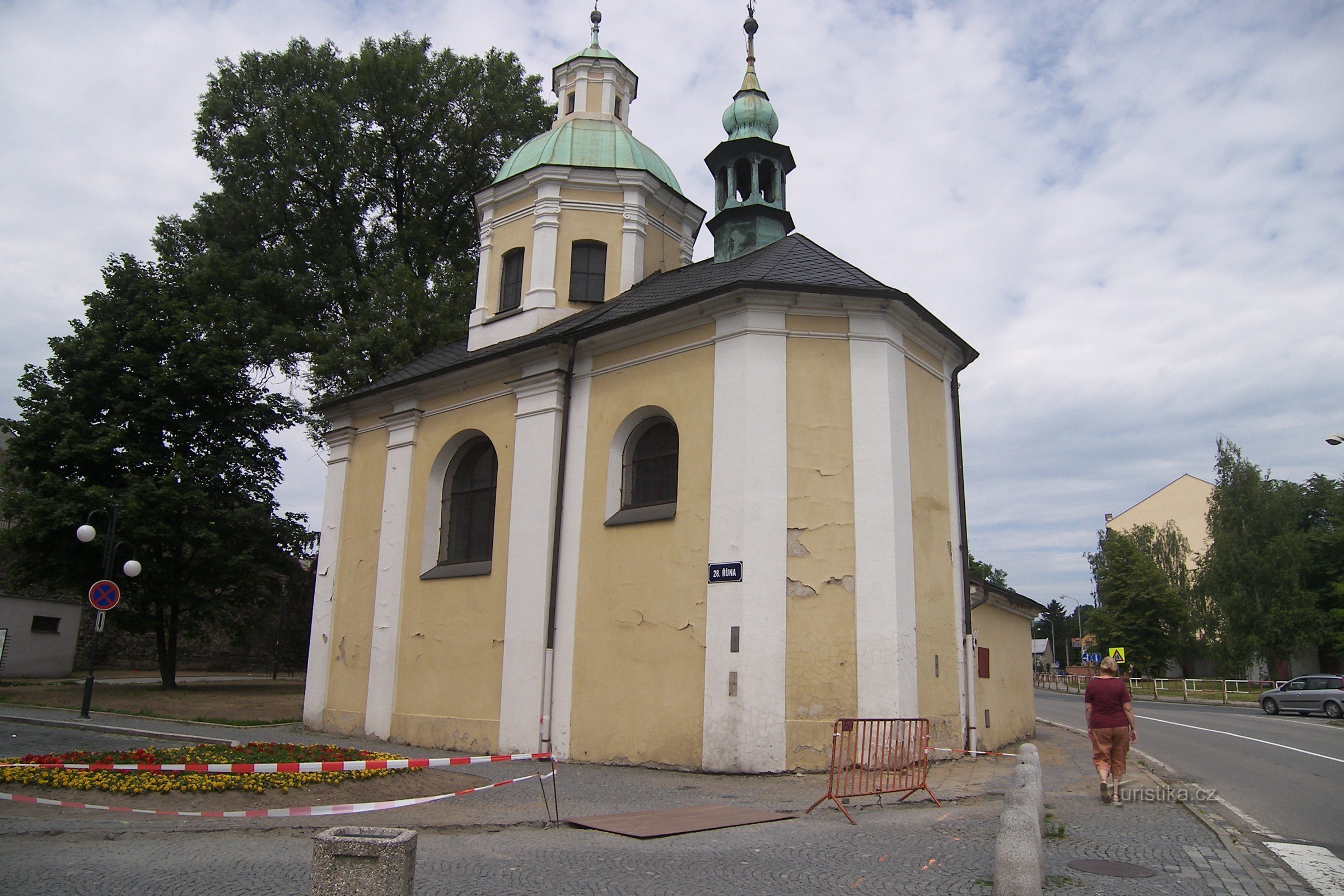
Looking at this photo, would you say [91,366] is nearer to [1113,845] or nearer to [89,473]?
[89,473]

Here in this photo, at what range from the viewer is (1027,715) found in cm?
1736

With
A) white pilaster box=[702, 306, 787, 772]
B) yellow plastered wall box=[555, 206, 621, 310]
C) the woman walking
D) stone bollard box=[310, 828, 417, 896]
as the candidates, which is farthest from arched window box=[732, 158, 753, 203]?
stone bollard box=[310, 828, 417, 896]

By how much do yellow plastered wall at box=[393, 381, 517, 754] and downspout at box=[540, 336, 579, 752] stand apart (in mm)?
1034

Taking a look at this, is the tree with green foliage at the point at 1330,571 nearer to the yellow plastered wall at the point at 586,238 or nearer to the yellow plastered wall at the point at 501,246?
the yellow plastered wall at the point at 586,238

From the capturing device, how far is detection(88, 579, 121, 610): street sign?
16.4 m

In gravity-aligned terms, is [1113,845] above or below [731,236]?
below

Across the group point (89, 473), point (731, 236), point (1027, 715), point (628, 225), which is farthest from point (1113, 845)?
point (89, 473)

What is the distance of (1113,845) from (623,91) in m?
19.3

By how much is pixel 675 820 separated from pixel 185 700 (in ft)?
58.2

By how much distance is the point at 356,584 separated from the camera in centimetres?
1748

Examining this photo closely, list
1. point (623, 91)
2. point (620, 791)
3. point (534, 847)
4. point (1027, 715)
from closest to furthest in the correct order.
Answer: point (534, 847) < point (620, 791) < point (1027, 715) < point (623, 91)

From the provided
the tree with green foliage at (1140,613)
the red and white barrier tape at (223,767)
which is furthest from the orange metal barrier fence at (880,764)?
the tree with green foliage at (1140,613)

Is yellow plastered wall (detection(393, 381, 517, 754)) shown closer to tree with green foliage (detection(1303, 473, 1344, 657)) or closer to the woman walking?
the woman walking

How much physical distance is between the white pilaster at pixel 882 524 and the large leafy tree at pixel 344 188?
14134 mm
